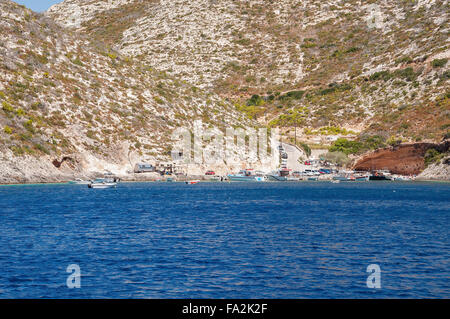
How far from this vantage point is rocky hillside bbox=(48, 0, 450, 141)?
141 meters

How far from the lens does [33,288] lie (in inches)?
828

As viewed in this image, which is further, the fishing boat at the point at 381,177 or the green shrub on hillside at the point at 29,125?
the fishing boat at the point at 381,177

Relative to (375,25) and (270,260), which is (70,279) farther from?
(375,25)

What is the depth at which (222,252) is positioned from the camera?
94.8ft

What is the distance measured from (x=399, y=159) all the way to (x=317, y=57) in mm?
63163

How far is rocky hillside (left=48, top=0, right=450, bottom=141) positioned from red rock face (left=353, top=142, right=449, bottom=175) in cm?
413

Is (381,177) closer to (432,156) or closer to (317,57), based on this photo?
(432,156)

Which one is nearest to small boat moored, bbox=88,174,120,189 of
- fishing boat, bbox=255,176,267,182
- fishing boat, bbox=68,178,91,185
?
fishing boat, bbox=68,178,91,185

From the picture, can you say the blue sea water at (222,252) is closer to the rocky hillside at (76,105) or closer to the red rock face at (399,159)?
the rocky hillside at (76,105)

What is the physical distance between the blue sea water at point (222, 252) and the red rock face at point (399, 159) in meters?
67.4

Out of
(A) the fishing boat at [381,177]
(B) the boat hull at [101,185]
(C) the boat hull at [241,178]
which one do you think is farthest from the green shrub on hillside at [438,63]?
(B) the boat hull at [101,185]

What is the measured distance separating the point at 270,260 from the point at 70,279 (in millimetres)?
10246

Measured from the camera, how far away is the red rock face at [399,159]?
117 meters
